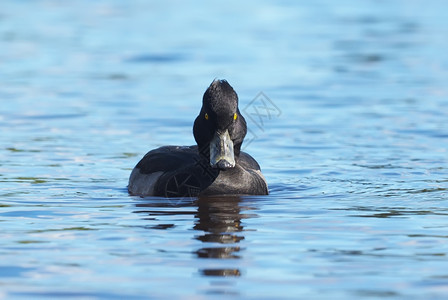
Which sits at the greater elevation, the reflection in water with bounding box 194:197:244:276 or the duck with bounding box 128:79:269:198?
the duck with bounding box 128:79:269:198

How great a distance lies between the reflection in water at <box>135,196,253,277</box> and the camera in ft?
26.9

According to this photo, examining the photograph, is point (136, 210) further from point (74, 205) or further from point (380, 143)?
point (380, 143)

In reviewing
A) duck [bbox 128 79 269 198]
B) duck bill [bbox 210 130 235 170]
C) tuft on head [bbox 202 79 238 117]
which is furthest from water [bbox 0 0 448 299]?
tuft on head [bbox 202 79 238 117]

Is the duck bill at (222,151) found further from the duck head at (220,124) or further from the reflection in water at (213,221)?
the reflection in water at (213,221)

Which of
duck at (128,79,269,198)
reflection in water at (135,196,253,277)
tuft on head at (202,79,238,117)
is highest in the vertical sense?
tuft on head at (202,79,238,117)

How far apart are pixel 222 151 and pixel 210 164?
24cm

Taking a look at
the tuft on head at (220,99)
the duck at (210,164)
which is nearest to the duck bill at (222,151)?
the duck at (210,164)

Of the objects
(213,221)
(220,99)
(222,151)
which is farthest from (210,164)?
(213,221)

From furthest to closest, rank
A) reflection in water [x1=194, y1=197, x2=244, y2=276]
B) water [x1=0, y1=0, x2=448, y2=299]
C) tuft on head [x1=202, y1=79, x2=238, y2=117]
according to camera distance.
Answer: tuft on head [x1=202, y1=79, x2=238, y2=117]
reflection in water [x1=194, y1=197, x2=244, y2=276]
water [x1=0, y1=0, x2=448, y2=299]

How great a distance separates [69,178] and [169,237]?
381cm

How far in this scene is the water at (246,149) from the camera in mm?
7586

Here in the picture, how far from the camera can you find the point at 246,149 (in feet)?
49.1

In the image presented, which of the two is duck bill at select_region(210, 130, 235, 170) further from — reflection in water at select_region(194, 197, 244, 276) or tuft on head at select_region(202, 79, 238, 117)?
reflection in water at select_region(194, 197, 244, 276)

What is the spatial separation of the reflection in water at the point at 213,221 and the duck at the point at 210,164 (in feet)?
0.54
